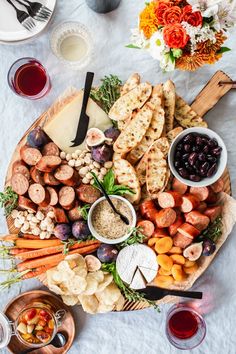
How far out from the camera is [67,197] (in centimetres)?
164

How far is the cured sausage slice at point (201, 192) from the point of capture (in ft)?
5.34

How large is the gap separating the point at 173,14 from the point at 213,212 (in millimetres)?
590

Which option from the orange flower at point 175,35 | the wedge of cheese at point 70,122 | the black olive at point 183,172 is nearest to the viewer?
the orange flower at point 175,35

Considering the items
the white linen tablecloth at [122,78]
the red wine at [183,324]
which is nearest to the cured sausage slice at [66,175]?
the white linen tablecloth at [122,78]

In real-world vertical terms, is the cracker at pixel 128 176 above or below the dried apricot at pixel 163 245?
above

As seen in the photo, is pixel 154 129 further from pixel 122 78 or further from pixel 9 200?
pixel 9 200

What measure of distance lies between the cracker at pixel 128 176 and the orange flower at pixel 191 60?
33cm

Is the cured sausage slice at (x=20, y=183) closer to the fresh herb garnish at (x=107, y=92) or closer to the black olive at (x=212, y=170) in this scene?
the fresh herb garnish at (x=107, y=92)

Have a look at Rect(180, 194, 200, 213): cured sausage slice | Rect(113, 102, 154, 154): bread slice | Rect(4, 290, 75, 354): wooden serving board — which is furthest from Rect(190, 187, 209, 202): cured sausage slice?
Rect(4, 290, 75, 354): wooden serving board

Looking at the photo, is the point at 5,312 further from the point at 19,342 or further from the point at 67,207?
the point at 67,207

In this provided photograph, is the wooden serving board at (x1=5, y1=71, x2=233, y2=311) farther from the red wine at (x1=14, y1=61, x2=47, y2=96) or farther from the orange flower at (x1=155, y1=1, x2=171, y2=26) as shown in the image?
the orange flower at (x1=155, y1=1, x2=171, y2=26)

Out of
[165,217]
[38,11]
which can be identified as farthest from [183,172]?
[38,11]

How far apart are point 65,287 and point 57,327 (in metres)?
0.19

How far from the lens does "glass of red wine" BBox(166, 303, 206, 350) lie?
1749mm
